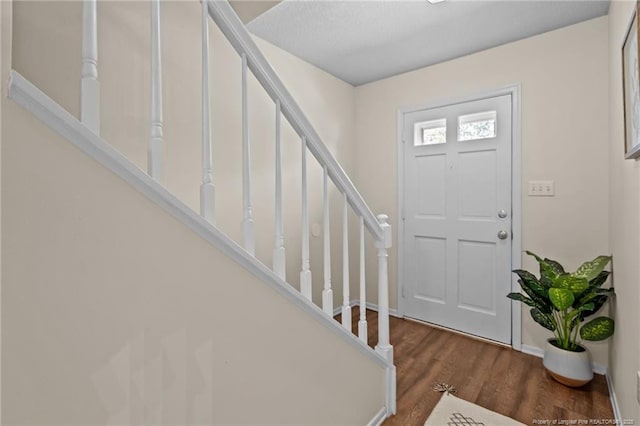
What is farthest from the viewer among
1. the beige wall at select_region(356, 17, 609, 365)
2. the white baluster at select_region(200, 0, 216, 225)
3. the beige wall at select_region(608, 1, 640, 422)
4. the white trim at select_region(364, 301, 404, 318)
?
the white trim at select_region(364, 301, 404, 318)

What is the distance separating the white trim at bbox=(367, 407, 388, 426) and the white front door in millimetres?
1401

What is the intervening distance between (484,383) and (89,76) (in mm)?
2514

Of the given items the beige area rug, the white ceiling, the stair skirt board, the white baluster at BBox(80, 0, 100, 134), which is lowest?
the beige area rug

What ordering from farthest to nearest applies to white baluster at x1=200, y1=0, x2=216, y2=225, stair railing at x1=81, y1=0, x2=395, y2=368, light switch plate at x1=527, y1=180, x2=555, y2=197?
light switch plate at x1=527, y1=180, x2=555, y2=197, white baluster at x1=200, y1=0, x2=216, y2=225, stair railing at x1=81, y1=0, x2=395, y2=368

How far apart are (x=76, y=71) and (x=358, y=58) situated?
6.74 feet

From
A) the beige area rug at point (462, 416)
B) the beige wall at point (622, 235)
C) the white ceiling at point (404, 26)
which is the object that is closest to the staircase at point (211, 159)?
the beige area rug at point (462, 416)

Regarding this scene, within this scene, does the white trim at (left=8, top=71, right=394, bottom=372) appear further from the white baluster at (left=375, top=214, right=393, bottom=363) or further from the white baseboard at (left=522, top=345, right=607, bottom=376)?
the white baseboard at (left=522, top=345, right=607, bottom=376)

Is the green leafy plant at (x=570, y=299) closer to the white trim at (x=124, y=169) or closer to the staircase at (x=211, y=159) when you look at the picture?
the staircase at (x=211, y=159)

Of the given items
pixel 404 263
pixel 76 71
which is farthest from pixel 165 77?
pixel 404 263

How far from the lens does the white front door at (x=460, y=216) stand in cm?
254

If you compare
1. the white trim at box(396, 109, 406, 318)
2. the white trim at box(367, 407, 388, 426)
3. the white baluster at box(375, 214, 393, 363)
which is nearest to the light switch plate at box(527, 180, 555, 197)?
the white trim at box(396, 109, 406, 318)

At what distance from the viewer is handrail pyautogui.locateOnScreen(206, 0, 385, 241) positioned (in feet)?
3.06

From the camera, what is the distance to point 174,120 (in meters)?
1.83

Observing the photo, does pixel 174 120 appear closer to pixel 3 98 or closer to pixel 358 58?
pixel 3 98
